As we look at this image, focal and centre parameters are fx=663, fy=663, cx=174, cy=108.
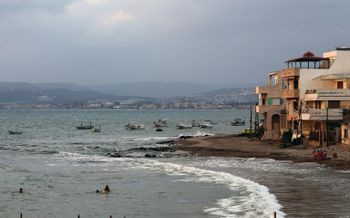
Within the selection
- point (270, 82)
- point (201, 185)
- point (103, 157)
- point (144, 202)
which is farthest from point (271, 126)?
point (144, 202)

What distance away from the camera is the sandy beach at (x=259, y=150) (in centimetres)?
5431

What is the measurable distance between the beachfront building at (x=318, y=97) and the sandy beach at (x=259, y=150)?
2375 millimetres

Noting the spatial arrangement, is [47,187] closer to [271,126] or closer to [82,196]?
[82,196]

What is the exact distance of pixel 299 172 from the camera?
48.6 meters

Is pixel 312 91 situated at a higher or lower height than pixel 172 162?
higher

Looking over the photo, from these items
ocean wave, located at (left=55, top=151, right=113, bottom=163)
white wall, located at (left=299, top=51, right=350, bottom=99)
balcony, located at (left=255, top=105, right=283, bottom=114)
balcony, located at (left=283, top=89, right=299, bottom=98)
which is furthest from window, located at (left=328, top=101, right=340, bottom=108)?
ocean wave, located at (left=55, top=151, right=113, bottom=163)

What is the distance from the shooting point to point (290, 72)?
240ft

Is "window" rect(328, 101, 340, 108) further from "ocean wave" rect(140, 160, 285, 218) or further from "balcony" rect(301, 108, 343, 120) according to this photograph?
"ocean wave" rect(140, 160, 285, 218)

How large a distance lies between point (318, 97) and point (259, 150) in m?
8.15

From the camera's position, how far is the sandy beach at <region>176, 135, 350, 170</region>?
178 ft

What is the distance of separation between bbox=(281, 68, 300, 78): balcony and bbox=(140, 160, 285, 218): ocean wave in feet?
72.8

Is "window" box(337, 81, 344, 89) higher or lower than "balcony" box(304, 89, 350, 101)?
higher

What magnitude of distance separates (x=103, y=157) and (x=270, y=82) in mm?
25521

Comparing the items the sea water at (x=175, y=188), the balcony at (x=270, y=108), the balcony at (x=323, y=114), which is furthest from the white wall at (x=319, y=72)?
the sea water at (x=175, y=188)
